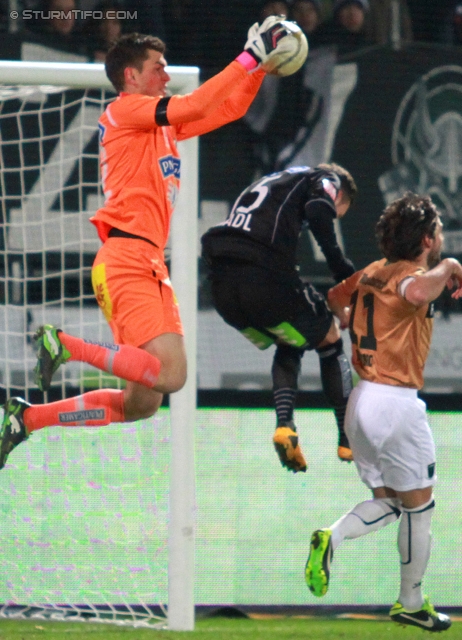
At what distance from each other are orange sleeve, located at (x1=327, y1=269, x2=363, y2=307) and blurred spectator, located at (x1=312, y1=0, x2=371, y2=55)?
3996 mm

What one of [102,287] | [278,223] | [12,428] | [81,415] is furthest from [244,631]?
[278,223]

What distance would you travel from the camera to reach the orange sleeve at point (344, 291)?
3929 millimetres

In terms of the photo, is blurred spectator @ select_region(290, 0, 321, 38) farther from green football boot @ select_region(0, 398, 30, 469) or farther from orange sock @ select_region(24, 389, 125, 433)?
green football boot @ select_region(0, 398, 30, 469)

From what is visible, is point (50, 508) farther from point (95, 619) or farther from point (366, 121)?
point (366, 121)

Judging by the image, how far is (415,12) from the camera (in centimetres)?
830

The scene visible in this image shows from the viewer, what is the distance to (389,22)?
26.7 ft

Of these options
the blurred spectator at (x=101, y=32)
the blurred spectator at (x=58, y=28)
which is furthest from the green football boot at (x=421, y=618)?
the blurred spectator at (x=58, y=28)

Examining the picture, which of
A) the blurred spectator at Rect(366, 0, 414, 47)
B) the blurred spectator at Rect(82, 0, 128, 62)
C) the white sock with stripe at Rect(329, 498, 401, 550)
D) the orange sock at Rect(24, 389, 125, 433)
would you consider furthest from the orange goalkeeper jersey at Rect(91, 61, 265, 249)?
the blurred spectator at Rect(366, 0, 414, 47)

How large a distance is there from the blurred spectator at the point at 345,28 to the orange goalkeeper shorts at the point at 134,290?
14.1 ft

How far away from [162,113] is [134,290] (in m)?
0.64

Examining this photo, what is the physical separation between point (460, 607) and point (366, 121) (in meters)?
3.85

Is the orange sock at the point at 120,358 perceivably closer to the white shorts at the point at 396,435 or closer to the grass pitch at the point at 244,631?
the white shorts at the point at 396,435

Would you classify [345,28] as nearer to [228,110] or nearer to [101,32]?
[101,32]

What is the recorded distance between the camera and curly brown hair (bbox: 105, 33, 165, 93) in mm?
3781
